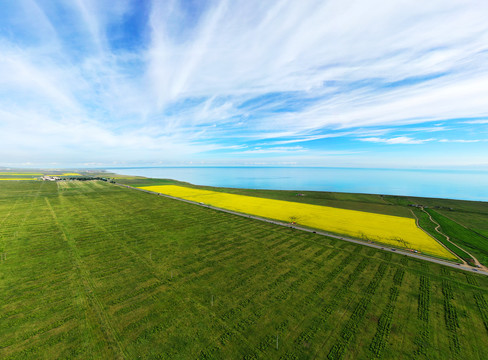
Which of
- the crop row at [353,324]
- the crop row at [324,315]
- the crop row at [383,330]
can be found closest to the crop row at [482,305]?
the crop row at [383,330]

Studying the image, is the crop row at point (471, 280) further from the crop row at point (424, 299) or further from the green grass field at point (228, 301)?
the crop row at point (424, 299)

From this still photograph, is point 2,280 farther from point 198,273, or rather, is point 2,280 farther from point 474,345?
point 474,345

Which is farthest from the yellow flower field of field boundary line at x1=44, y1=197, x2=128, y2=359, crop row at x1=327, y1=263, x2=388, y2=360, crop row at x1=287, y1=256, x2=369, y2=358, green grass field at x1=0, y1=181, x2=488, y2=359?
field boundary line at x1=44, y1=197, x2=128, y2=359

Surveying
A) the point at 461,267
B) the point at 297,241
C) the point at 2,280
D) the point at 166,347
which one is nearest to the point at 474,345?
the point at 461,267

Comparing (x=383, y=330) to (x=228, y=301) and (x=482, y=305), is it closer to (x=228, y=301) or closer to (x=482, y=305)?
(x=482, y=305)

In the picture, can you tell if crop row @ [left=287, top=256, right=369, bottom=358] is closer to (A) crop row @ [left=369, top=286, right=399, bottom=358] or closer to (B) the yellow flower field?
(A) crop row @ [left=369, top=286, right=399, bottom=358]

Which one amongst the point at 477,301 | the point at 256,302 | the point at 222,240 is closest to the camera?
the point at 256,302
